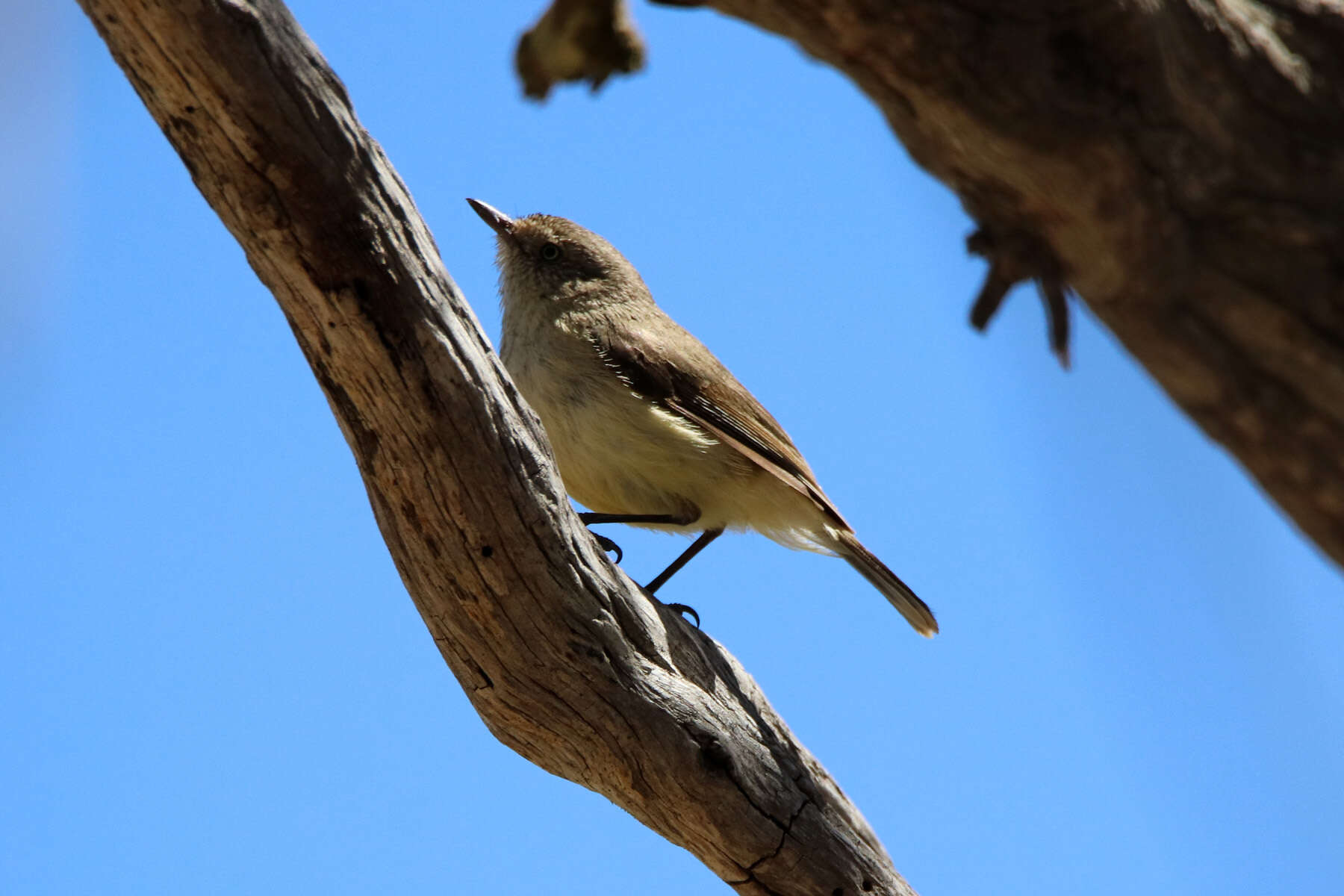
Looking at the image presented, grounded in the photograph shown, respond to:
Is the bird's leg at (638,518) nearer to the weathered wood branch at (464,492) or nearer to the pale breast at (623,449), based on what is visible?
the pale breast at (623,449)

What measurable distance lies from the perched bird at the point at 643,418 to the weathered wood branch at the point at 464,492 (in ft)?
2.52

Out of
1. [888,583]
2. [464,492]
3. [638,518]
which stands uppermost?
[888,583]

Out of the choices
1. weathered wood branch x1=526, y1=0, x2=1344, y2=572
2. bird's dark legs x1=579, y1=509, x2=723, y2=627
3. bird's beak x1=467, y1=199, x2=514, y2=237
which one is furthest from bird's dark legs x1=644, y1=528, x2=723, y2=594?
weathered wood branch x1=526, y1=0, x2=1344, y2=572

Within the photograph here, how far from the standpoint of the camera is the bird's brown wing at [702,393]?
495 cm

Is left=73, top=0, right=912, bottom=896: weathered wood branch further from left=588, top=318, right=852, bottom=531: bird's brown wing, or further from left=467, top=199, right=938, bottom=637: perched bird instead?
left=588, top=318, right=852, bottom=531: bird's brown wing

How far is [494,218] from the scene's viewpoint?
5.88 meters

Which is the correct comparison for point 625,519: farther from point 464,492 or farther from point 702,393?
point 464,492

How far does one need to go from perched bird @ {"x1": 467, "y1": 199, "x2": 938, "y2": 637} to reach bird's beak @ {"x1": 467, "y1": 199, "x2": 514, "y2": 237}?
89 mm

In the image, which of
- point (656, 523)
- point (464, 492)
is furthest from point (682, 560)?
point (464, 492)

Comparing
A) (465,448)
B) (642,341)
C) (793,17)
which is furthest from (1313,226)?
(642,341)

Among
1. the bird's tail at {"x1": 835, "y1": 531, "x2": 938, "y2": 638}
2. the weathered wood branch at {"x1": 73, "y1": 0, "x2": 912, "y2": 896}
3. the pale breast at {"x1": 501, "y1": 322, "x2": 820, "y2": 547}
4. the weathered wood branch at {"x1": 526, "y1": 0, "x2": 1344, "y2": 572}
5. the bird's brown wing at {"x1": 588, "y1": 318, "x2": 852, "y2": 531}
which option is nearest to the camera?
the weathered wood branch at {"x1": 526, "y1": 0, "x2": 1344, "y2": 572}

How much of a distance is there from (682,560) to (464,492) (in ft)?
5.82

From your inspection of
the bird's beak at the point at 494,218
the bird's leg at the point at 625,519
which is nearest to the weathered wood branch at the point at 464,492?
the bird's leg at the point at 625,519

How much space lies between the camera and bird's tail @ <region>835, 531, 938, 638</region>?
5355mm
